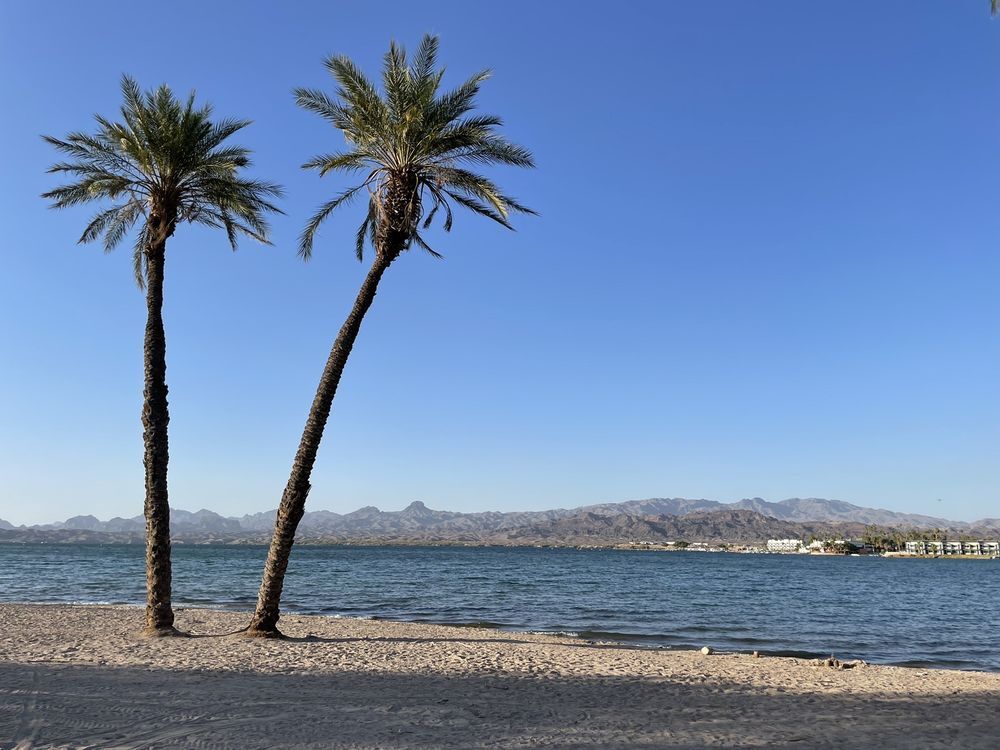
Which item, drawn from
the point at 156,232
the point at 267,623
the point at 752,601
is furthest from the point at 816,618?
the point at 156,232

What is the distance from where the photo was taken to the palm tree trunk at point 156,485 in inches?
595

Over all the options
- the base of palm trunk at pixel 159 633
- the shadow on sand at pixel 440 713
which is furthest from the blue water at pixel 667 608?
the base of palm trunk at pixel 159 633

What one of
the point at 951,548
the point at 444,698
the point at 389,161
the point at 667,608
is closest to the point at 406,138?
the point at 389,161

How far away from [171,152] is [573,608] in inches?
961

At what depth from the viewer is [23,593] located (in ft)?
117

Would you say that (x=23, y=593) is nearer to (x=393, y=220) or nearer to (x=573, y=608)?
(x=573, y=608)

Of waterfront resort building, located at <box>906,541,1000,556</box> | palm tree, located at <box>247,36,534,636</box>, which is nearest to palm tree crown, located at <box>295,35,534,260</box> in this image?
palm tree, located at <box>247,36,534,636</box>

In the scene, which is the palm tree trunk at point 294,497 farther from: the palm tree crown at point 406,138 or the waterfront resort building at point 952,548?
the waterfront resort building at point 952,548

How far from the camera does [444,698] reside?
9.96 metres

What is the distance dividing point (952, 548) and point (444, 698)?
20699 centimetres

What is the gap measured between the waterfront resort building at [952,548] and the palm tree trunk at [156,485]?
18963 centimetres

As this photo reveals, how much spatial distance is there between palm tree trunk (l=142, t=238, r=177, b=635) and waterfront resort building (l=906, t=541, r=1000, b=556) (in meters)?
190

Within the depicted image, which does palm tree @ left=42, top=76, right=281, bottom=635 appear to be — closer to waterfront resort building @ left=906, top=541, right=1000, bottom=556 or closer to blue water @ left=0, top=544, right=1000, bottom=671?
blue water @ left=0, top=544, right=1000, bottom=671

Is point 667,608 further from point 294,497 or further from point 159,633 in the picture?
point 159,633
